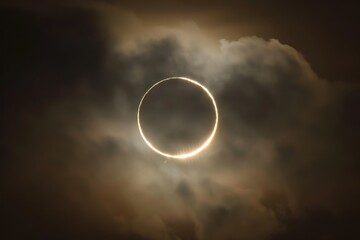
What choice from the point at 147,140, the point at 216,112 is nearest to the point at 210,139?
the point at 216,112

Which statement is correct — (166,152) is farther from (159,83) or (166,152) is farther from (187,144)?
(159,83)

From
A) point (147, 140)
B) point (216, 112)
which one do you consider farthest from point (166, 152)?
point (216, 112)

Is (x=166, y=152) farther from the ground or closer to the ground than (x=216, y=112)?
closer to the ground

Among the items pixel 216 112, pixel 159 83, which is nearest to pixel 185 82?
pixel 159 83

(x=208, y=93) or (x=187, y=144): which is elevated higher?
(x=208, y=93)

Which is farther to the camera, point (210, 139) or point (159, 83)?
point (210, 139)

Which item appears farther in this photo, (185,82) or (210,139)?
(210,139)

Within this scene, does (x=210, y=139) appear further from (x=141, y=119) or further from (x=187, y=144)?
(x=141, y=119)
